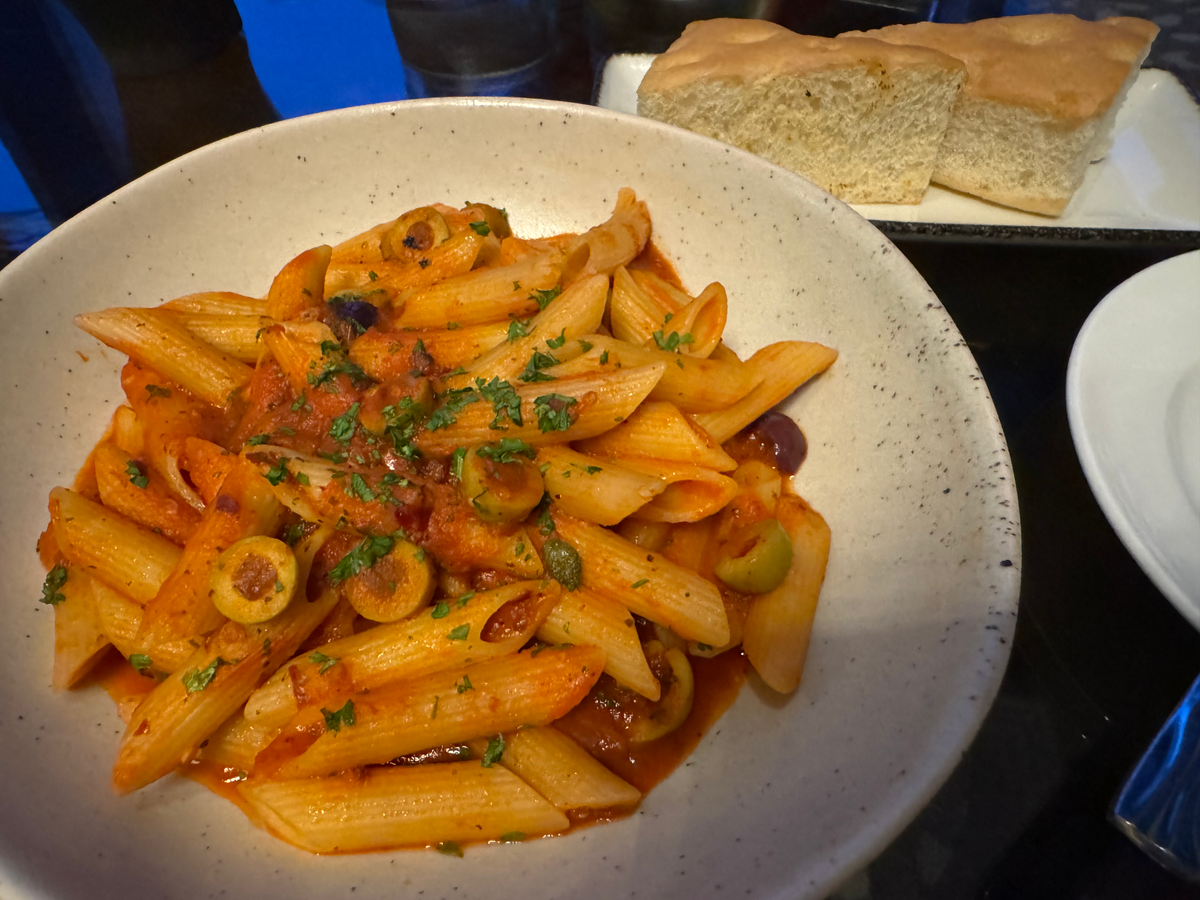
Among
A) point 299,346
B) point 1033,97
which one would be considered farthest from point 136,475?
point 1033,97

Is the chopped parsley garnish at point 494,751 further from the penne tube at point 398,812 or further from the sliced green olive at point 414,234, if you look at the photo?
the sliced green olive at point 414,234

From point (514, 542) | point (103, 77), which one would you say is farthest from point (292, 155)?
point (103, 77)

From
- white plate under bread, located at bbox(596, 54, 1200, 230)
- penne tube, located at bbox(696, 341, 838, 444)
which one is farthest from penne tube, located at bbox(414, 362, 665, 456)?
white plate under bread, located at bbox(596, 54, 1200, 230)

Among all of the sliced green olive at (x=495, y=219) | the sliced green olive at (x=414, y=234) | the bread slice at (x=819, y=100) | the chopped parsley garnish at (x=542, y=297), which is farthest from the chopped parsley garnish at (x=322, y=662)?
the bread slice at (x=819, y=100)

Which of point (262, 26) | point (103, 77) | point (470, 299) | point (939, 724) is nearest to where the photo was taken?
point (939, 724)

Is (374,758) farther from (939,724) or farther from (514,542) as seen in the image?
(939,724)

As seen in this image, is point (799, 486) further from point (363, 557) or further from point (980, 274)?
point (980, 274)

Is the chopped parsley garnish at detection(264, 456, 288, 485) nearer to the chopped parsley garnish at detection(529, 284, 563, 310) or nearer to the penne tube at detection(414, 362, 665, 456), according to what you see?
the penne tube at detection(414, 362, 665, 456)
